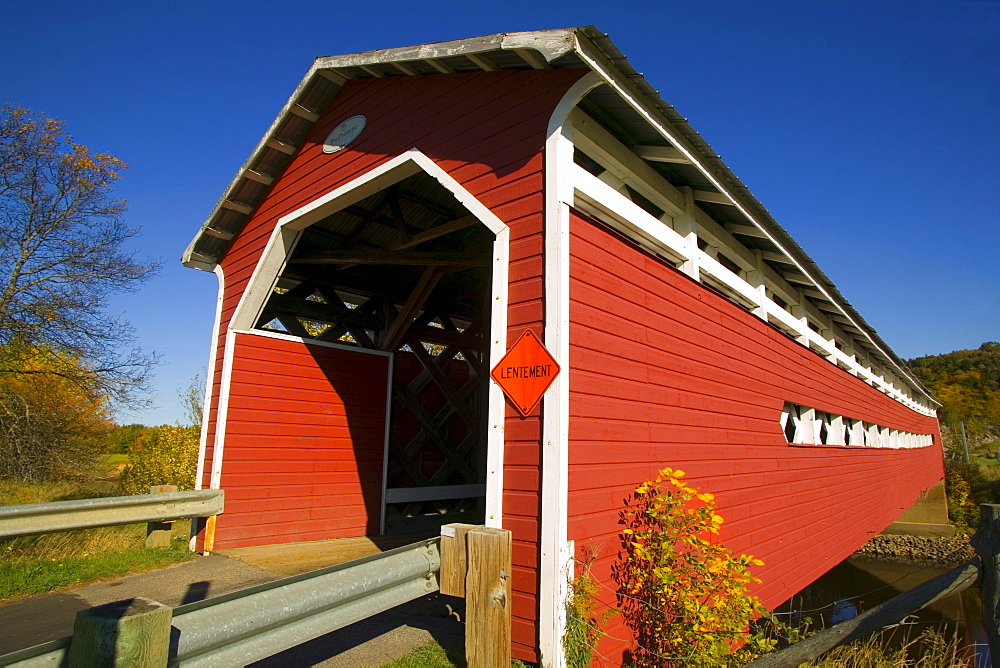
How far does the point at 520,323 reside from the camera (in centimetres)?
405

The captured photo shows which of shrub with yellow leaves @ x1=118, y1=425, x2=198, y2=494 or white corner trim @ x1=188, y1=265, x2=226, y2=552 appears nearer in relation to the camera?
white corner trim @ x1=188, y1=265, x2=226, y2=552

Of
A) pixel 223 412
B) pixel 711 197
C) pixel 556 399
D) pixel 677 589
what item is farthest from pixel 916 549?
pixel 223 412

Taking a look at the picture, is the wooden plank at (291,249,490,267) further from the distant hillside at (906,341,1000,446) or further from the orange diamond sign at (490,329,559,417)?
the distant hillside at (906,341,1000,446)

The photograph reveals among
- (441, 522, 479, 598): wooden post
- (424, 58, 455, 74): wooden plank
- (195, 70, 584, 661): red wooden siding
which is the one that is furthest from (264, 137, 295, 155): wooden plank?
(441, 522, 479, 598): wooden post

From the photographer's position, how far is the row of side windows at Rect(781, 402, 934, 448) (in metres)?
8.83

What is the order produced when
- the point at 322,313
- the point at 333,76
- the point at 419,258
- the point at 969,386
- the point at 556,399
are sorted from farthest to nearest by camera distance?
the point at 969,386, the point at 322,313, the point at 419,258, the point at 333,76, the point at 556,399

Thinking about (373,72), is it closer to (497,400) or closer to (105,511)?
(497,400)

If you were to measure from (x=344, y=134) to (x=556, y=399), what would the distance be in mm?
4097

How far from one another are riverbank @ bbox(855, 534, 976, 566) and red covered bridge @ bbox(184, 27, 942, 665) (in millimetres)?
12576

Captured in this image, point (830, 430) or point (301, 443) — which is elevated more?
point (830, 430)

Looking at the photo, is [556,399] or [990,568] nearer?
[990,568]

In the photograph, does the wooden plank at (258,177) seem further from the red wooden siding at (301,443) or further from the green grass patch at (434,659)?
the green grass patch at (434,659)

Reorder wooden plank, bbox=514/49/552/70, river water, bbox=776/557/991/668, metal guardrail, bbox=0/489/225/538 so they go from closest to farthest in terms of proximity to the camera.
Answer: wooden plank, bbox=514/49/552/70 < metal guardrail, bbox=0/489/225/538 < river water, bbox=776/557/991/668

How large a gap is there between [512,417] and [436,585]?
116cm
